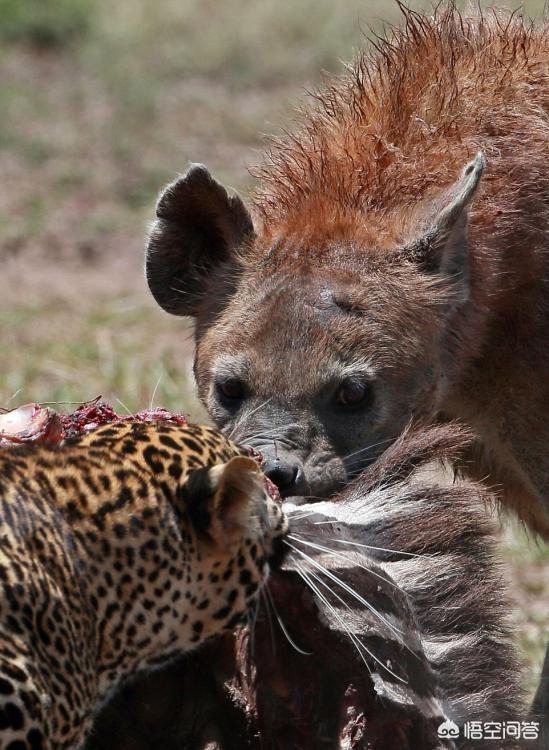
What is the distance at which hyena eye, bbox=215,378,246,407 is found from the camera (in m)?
4.72

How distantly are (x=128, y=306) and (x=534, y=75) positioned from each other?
15.9 ft

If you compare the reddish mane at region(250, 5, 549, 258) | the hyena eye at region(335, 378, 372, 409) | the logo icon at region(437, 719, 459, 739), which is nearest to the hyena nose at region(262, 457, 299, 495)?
the hyena eye at region(335, 378, 372, 409)

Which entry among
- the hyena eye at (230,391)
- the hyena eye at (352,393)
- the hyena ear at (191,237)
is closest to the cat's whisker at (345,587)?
the hyena eye at (352,393)

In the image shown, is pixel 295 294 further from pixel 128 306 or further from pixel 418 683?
pixel 128 306

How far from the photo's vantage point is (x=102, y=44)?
1430cm

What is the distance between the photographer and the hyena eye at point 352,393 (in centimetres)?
463

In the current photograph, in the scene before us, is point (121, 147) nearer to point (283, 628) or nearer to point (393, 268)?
point (393, 268)

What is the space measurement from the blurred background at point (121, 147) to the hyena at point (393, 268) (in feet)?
3.87

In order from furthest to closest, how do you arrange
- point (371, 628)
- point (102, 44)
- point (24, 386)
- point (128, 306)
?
point (102, 44) → point (128, 306) → point (24, 386) → point (371, 628)

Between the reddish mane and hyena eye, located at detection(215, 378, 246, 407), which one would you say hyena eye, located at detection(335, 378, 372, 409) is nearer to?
hyena eye, located at detection(215, 378, 246, 407)

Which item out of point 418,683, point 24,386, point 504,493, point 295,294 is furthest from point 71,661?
point 24,386

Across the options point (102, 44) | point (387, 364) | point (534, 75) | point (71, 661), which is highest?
point (102, 44)

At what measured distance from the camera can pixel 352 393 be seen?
4.65m

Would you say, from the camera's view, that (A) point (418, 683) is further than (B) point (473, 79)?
No
